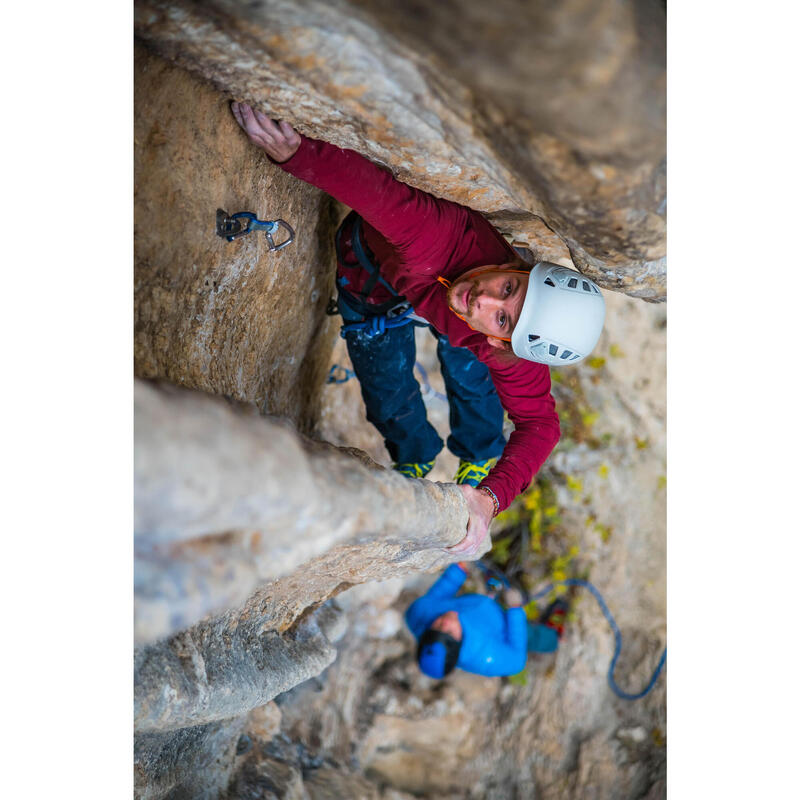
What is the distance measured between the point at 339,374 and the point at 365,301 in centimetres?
109

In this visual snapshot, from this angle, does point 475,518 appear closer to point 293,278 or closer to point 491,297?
point 491,297

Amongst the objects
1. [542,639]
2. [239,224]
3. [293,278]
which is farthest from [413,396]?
[542,639]

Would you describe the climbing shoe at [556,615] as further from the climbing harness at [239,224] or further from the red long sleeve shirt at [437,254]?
the climbing harness at [239,224]

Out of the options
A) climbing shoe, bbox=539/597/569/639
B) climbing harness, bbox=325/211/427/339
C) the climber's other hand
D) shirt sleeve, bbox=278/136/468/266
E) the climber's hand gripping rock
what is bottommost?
climbing shoe, bbox=539/597/569/639

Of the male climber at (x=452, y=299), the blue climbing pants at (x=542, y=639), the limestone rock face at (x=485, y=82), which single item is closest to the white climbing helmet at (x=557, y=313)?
the male climber at (x=452, y=299)

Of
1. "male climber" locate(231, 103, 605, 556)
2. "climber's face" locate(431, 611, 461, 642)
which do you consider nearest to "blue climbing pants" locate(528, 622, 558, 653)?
"climber's face" locate(431, 611, 461, 642)

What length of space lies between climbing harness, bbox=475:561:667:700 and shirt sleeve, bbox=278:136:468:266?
121 inches

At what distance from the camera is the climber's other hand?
79.8 inches

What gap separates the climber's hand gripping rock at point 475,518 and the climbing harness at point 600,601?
8.24 ft

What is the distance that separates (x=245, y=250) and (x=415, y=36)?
3.81 ft

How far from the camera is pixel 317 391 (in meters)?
3.82

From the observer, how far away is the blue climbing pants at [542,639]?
4664 mm

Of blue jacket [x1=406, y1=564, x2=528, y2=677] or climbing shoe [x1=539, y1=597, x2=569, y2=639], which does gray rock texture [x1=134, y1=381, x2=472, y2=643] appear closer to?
blue jacket [x1=406, y1=564, x2=528, y2=677]

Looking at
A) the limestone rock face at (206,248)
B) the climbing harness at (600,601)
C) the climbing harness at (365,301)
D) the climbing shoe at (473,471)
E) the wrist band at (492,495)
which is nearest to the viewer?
the limestone rock face at (206,248)
